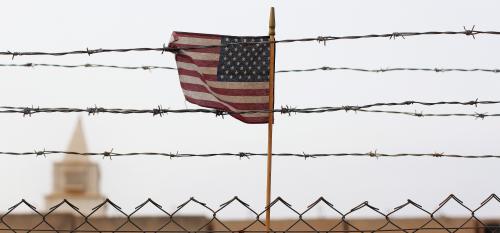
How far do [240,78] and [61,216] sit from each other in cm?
1191

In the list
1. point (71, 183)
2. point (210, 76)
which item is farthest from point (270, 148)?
point (71, 183)

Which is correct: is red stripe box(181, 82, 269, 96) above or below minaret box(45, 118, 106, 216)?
below

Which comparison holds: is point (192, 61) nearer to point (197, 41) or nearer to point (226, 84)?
point (197, 41)

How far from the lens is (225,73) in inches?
222

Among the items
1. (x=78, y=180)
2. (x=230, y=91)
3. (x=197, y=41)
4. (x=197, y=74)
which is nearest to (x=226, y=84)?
(x=230, y=91)

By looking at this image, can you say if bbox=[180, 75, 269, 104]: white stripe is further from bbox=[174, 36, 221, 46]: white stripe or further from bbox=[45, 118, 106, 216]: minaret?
bbox=[45, 118, 106, 216]: minaret

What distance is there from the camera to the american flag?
5562 mm

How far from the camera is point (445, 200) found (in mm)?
4715

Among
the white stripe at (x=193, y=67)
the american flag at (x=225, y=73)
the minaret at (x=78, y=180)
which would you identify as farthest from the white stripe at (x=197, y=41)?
the minaret at (x=78, y=180)

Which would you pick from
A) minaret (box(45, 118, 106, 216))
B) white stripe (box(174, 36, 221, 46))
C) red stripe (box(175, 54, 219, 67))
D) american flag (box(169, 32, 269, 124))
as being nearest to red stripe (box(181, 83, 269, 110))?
american flag (box(169, 32, 269, 124))

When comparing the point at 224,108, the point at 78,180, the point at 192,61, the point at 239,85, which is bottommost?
the point at 224,108

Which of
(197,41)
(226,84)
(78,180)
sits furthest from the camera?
(78,180)

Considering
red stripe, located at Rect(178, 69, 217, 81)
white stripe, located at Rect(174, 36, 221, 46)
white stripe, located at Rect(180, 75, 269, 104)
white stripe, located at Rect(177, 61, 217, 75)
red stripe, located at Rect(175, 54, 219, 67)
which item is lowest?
white stripe, located at Rect(180, 75, 269, 104)

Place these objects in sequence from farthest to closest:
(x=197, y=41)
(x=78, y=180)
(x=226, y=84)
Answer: (x=78, y=180), (x=226, y=84), (x=197, y=41)
